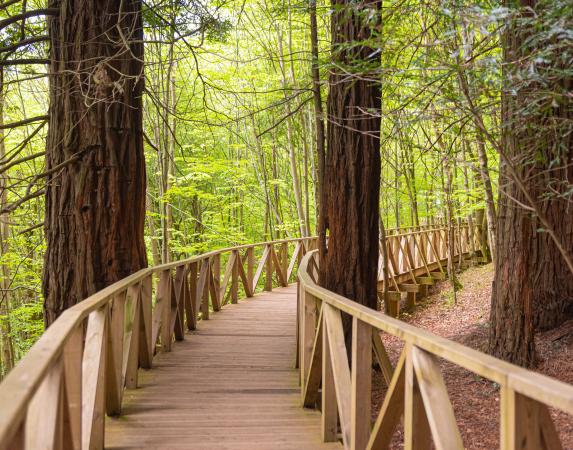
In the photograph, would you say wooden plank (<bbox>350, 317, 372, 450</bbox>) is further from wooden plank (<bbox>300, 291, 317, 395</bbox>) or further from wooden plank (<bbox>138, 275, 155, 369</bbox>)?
wooden plank (<bbox>138, 275, 155, 369</bbox>)

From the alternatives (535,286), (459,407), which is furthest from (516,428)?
(535,286)

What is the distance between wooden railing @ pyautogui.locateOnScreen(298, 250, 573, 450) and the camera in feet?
4.50

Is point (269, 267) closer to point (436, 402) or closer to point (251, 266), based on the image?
point (251, 266)

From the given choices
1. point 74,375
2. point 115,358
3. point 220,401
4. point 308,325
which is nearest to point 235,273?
point 220,401

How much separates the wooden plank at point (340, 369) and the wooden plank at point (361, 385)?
0.12 meters

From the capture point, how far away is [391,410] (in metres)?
2.29

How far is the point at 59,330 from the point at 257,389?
2.75 m

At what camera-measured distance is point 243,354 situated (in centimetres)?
589

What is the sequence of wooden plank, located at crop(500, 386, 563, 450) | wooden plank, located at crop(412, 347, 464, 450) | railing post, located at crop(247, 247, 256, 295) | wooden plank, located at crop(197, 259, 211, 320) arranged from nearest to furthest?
wooden plank, located at crop(500, 386, 563, 450)
wooden plank, located at crop(412, 347, 464, 450)
wooden plank, located at crop(197, 259, 211, 320)
railing post, located at crop(247, 247, 256, 295)

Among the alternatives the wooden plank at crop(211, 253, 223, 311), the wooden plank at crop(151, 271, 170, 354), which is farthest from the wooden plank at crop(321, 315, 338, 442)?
the wooden plank at crop(211, 253, 223, 311)

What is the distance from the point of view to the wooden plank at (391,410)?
214 cm

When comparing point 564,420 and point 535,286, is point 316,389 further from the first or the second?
point 535,286

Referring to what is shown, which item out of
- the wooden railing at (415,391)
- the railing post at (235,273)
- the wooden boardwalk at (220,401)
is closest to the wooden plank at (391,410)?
the wooden railing at (415,391)

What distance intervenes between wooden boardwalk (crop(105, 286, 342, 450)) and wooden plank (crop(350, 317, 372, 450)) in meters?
0.65
